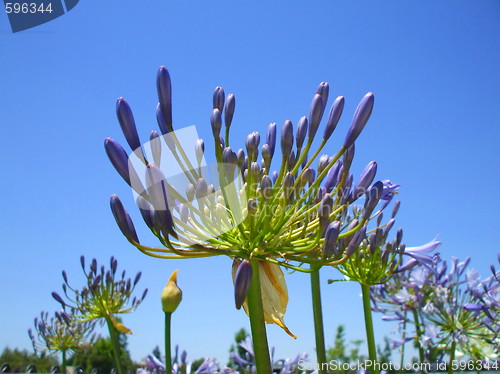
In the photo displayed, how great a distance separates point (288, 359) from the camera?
5645 mm

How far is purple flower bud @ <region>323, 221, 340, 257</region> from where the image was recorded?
8.55ft

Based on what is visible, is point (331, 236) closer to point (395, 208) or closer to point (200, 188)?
point (200, 188)

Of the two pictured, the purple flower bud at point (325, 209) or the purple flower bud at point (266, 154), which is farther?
the purple flower bud at point (266, 154)

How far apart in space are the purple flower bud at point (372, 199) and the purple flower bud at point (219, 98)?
106 cm

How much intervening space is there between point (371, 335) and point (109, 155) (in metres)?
2.77

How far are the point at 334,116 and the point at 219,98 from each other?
28.9 inches

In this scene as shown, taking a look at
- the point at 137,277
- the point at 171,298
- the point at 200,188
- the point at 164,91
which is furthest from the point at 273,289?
the point at 137,277

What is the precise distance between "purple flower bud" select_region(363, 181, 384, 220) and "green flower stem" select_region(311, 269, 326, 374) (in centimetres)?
85

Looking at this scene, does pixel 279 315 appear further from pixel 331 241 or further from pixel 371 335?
pixel 371 335

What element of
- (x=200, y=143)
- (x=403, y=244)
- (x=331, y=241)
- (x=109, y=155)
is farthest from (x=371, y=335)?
(x=109, y=155)

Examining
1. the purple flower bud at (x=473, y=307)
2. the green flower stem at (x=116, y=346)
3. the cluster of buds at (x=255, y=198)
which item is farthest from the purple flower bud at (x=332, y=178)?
the green flower stem at (x=116, y=346)

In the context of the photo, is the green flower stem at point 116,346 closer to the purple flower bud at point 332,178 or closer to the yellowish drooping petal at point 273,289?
the yellowish drooping petal at point 273,289

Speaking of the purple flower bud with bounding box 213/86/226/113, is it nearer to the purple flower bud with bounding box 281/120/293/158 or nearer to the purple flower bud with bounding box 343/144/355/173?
the purple flower bud with bounding box 281/120/293/158

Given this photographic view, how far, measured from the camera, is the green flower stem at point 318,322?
138 inches
